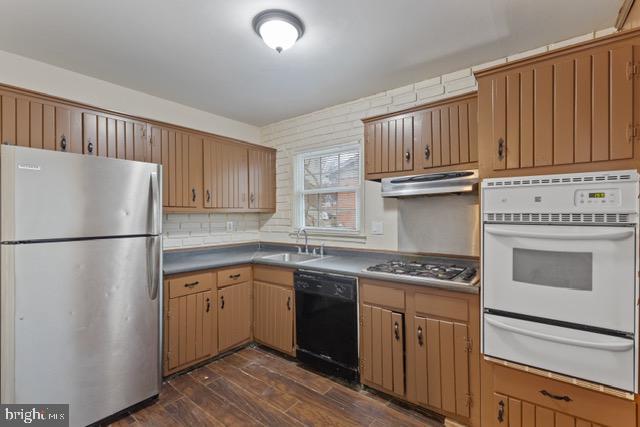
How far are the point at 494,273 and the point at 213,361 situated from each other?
256 centimetres

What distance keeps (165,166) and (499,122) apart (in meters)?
2.69

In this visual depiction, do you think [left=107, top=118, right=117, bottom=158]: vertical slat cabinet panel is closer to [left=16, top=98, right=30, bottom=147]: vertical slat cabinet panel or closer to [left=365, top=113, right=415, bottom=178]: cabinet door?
[left=16, top=98, right=30, bottom=147]: vertical slat cabinet panel

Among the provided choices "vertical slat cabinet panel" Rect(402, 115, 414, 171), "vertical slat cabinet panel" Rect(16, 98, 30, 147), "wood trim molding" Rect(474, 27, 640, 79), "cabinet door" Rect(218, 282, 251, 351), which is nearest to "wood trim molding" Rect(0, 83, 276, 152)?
"vertical slat cabinet panel" Rect(16, 98, 30, 147)

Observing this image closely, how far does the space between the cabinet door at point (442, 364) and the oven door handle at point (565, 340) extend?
267 millimetres

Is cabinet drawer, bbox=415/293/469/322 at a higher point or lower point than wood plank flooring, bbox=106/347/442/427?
higher

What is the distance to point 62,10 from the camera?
1.69 metres

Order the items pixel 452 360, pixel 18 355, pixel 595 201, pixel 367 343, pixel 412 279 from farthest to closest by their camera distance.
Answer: pixel 367 343
pixel 412 279
pixel 452 360
pixel 18 355
pixel 595 201

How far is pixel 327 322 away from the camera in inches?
99.2

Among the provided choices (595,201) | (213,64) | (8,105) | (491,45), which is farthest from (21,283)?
(491,45)

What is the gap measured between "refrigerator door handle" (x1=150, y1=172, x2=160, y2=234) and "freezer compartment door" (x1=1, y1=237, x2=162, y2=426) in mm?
84

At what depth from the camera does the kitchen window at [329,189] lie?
3.15m

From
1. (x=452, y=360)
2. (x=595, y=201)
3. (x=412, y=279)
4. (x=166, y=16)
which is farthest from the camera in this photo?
(x=412, y=279)

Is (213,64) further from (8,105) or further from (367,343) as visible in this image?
(367,343)

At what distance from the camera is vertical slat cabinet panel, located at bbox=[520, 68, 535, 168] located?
62.4 inches
